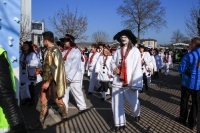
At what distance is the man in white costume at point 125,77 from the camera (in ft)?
16.7

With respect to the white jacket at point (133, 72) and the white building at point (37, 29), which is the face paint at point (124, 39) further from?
the white building at point (37, 29)

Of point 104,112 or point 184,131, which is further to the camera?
point 104,112

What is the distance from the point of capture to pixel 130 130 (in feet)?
16.9

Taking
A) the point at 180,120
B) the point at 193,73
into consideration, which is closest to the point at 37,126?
the point at 180,120

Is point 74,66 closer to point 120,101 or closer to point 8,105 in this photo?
point 120,101

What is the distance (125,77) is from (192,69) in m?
1.47

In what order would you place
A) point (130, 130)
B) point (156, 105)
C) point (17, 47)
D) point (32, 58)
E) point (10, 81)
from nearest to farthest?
point (10, 81) → point (17, 47) → point (130, 130) → point (32, 58) → point (156, 105)

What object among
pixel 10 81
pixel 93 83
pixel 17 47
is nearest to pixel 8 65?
pixel 10 81

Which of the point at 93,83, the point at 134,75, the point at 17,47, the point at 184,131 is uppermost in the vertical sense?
the point at 17,47

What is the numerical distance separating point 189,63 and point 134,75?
1232 millimetres

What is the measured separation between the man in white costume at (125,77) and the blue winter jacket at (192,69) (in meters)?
1.02

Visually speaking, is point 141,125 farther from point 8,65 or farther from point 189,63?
point 8,65

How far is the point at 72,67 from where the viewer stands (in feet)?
19.2

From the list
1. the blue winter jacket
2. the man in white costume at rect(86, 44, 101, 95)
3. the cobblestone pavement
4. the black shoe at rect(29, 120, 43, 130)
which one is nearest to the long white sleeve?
the cobblestone pavement
